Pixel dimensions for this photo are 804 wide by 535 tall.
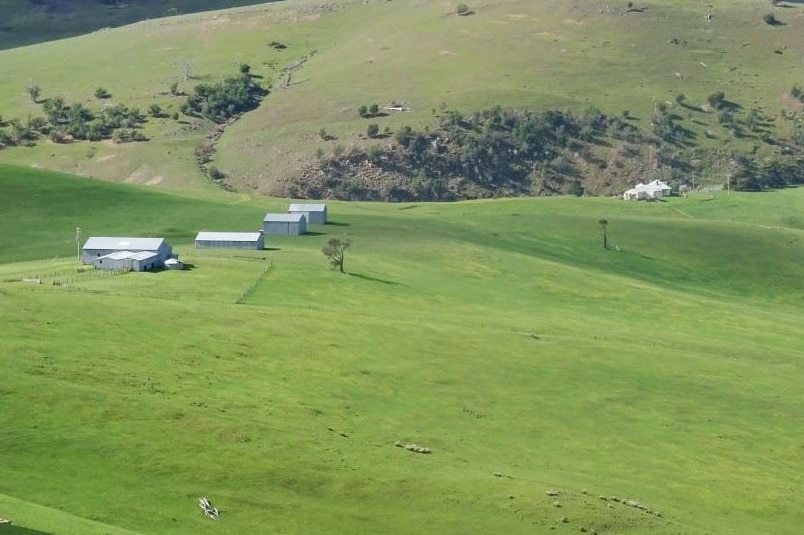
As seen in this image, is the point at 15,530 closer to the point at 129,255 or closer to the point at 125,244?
the point at 129,255

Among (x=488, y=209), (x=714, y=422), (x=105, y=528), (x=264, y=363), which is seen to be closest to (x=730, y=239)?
(x=488, y=209)

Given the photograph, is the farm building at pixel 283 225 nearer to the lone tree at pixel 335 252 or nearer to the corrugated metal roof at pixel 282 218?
the corrugated metal roof at pixel 282 218

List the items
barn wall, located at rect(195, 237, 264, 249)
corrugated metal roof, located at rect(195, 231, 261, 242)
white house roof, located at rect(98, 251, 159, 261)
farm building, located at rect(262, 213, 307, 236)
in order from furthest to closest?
farm building, located at rect(262, 213, 307, 236) → corrugated metal roof, located at rect(195, 231, 261, 242) → barn wall, located at rect(195, 237, 264, 249) → white house roof, located at rect(98, 251, 159, 261)

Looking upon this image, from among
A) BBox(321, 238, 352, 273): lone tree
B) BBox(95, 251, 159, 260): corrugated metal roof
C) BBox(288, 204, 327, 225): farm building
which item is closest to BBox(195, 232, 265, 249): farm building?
BBox(321, 238, 352, 273): lone tree

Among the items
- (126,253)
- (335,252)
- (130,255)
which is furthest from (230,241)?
(130,255)

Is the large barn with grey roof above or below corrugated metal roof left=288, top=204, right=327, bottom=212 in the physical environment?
above

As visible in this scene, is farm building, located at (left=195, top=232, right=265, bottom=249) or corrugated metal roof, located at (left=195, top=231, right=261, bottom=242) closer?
farm building, located at (left=195, top=232, right=265, bottom=249)

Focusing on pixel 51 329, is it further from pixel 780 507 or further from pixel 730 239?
pixel 730 239

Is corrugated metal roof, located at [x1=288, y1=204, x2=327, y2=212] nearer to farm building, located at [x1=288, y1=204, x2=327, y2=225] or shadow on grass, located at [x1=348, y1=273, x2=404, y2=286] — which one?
farm building, located at [x1=288, y1=204, x2=327, y2=225]
